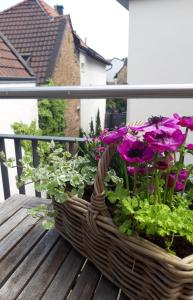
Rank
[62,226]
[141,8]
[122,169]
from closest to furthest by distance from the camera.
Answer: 1. [122,169]
2. [62,226]
3. [141,8]

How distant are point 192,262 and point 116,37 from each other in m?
17.2

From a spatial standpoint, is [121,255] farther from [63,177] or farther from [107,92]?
[107,92]

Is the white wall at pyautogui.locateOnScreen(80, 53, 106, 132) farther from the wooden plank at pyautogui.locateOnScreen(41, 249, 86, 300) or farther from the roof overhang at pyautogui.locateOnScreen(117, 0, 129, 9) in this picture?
the wooden plank at pyautogui.locateOnScreen(41, 249, 86, 300)

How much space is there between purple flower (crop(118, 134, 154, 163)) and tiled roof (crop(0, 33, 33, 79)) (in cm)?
631

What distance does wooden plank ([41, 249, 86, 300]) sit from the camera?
2.73ft

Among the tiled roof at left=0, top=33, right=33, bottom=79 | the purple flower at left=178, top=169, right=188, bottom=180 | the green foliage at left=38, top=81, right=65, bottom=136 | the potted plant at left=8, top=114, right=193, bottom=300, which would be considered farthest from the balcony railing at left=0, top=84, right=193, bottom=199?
the green foliage at left=38, top=81, right=65, bottom=136

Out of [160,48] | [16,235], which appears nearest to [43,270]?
[16,235]

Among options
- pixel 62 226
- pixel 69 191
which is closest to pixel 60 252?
pixel 62 226

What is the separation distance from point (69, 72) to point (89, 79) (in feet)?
10.5

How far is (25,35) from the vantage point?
37.3 ft

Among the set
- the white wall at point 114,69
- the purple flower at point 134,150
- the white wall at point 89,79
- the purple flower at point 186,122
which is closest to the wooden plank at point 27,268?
the purple flower at point 134,150

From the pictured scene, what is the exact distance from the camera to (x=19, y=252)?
1008 mm

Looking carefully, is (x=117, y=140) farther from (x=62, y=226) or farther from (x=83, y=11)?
(x=83, y=11)

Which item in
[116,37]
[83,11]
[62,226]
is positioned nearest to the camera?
[62,226]
